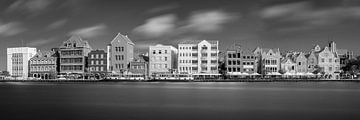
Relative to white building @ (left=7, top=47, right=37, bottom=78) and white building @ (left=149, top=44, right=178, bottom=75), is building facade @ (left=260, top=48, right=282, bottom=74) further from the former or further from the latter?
white building @ (left=7, top=47, right=37, bottom=78)

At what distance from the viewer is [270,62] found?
125125 millimetres

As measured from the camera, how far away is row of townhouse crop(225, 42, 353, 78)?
402 feet

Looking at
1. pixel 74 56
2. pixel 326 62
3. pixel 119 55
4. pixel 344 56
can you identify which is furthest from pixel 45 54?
pixel 344 56

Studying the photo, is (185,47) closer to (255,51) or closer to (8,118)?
(255,51)

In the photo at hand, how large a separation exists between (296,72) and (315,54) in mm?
12462

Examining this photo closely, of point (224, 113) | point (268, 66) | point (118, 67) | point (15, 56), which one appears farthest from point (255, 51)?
point (224, 113)

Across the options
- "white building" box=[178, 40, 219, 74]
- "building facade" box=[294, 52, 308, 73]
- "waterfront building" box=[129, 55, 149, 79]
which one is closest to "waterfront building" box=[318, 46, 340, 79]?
"building facade" box=[294, 52, 308, 73]

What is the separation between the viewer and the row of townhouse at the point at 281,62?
122 meters

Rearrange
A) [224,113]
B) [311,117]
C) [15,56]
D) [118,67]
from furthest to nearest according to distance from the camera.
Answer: [15,56]
[118,67]
[224,113]
[311,117]

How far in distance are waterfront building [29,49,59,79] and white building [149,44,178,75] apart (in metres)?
31.1

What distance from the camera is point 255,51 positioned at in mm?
129875

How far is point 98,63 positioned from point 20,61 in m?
37.8

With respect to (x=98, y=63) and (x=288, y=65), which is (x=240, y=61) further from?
(x=98, y=63)

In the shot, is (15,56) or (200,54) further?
(15,56)
